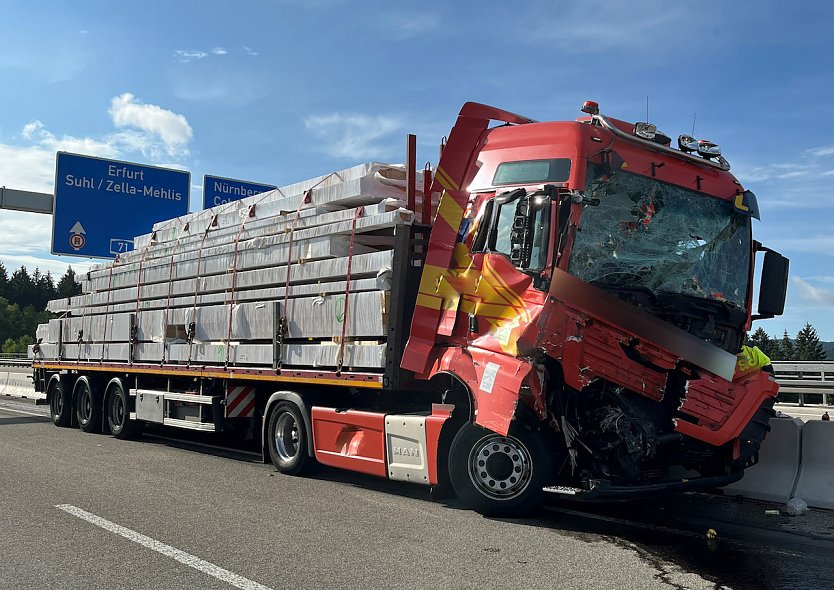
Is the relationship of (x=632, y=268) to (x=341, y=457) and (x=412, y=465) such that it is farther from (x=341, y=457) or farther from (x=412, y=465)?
(x=341, y=457)

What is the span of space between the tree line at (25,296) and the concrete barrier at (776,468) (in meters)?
112

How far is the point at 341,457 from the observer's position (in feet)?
27.1

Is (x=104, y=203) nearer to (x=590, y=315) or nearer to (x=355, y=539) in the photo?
(x=355, y=539)

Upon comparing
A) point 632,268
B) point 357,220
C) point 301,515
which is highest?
point 357,220

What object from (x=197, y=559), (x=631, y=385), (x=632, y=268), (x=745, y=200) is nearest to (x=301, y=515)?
(x=197, y=559)

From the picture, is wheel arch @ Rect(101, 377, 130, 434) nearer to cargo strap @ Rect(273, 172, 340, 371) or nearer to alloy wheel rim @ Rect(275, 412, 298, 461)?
alloy wheel rim @ Rect(275, 412, 298, 461)

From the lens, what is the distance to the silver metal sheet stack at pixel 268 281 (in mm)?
8172

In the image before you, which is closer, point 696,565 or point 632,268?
point 696,565

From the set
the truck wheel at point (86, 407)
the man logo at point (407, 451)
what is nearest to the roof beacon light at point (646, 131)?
the man logo at point (407, 451)

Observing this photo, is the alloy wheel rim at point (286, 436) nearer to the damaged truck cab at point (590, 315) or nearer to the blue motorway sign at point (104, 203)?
the damaged truck cab at point (590, 315)

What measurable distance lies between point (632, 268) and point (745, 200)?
63.9 inches

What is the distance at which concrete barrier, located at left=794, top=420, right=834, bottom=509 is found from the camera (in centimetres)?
750

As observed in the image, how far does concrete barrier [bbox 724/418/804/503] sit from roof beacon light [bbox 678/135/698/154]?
294 centimetres

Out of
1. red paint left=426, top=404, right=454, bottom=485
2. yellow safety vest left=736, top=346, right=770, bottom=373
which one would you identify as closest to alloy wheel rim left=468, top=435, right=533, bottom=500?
red paint left=426, top=404, right=454, bottom=485
